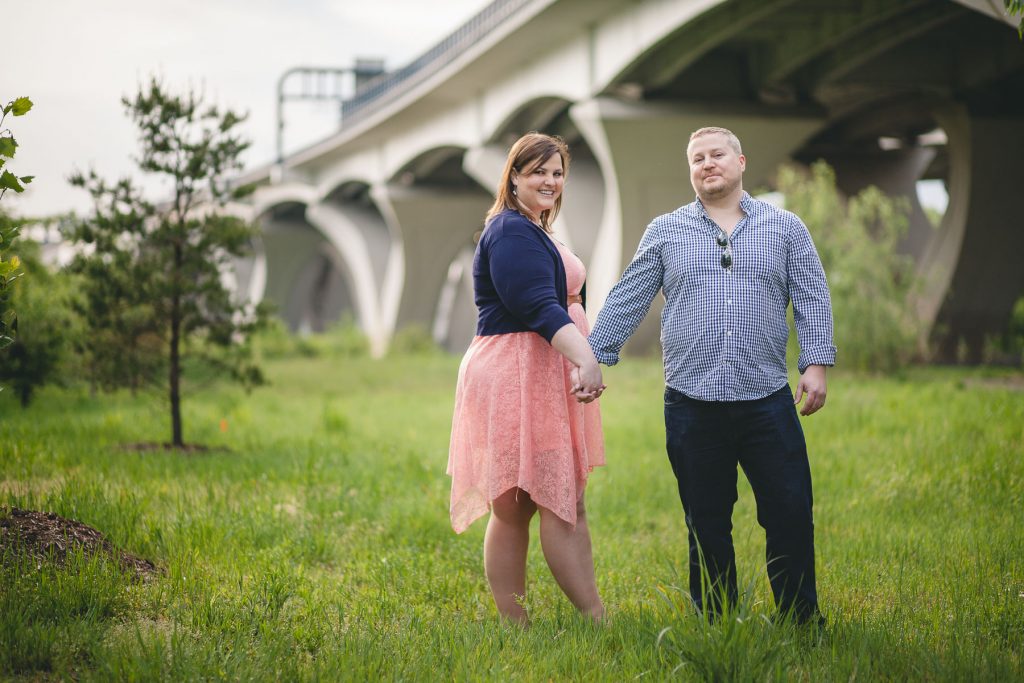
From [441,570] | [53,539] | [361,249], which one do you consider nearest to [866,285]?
[441,570]

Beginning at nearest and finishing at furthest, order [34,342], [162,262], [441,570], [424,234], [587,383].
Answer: [587,383] → [441,570] → [162,262] → [34,342] → [424,234]

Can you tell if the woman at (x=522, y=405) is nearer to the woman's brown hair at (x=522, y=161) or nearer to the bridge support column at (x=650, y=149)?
the woman's brown hair at (x=522, y=161)

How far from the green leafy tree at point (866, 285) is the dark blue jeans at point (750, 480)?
11.7 metres

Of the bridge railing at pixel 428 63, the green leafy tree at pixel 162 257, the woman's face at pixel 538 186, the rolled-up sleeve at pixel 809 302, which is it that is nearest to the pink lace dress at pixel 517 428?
the woman's face at pixel 538 186

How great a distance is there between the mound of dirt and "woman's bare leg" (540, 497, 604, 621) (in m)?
1.75

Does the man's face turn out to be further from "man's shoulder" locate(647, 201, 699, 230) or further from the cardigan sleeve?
the cardigan sleeve

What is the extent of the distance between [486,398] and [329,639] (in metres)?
1.03

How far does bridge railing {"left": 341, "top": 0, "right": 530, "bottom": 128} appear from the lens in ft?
65.3

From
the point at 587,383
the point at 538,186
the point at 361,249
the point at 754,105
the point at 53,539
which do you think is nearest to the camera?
the point at 587,383

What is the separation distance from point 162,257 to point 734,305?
21.5 feet

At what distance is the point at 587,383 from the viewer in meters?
3.50

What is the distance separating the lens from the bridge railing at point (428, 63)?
19.9 meters

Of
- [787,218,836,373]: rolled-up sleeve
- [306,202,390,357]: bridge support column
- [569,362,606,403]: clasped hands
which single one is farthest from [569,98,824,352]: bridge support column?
[306,202,390,357]: bridge support column

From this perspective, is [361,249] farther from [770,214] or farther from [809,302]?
[809,302]
